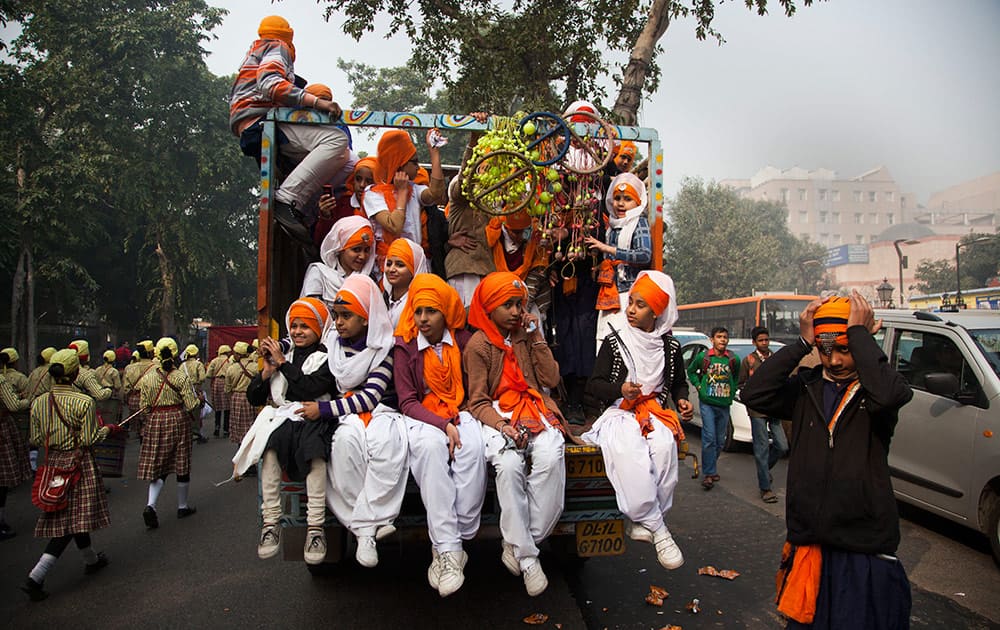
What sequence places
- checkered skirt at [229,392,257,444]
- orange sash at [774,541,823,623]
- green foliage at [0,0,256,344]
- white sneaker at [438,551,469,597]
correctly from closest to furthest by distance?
orange sash at [774,541,823,623] → white sneaker at [438,551,469,597] → checkered skirt at [229,392,257,444] → green foliage at [0,0,256,344]

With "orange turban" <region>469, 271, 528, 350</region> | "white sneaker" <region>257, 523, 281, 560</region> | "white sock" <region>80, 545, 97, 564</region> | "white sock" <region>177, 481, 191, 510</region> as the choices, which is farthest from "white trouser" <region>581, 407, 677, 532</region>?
"white sock" <region>177, 481, 191, 510</region>

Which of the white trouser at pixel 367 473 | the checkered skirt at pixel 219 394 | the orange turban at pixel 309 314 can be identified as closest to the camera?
the white trouser at pixel 367 473

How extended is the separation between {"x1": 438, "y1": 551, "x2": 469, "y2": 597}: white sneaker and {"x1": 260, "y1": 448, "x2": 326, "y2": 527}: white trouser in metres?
0.73

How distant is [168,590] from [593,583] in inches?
125

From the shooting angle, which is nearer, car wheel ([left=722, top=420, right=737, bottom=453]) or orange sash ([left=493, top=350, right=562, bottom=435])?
orange sash ([left=493, top=350, right=562, bottom=435])

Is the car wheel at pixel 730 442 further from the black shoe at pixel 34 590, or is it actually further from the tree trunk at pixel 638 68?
the black shoe at pixel 34 590

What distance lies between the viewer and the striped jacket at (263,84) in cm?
411

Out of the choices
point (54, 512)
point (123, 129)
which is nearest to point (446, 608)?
point (54, 512)

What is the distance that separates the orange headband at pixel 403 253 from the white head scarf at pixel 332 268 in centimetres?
42

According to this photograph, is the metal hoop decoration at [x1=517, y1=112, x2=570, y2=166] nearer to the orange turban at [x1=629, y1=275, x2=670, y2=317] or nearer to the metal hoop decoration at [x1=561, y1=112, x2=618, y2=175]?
the metal hoop decoration at [x1=561, y1=112, x2=618, y2=175]

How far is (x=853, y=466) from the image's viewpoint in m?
2.53

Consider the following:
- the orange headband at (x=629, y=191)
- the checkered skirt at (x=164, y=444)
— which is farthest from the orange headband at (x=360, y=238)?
the checkered skirt at (x=164, y=444)

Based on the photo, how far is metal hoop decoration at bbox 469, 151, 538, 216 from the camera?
3393mm

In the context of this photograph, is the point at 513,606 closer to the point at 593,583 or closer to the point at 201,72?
the point at 593,583
